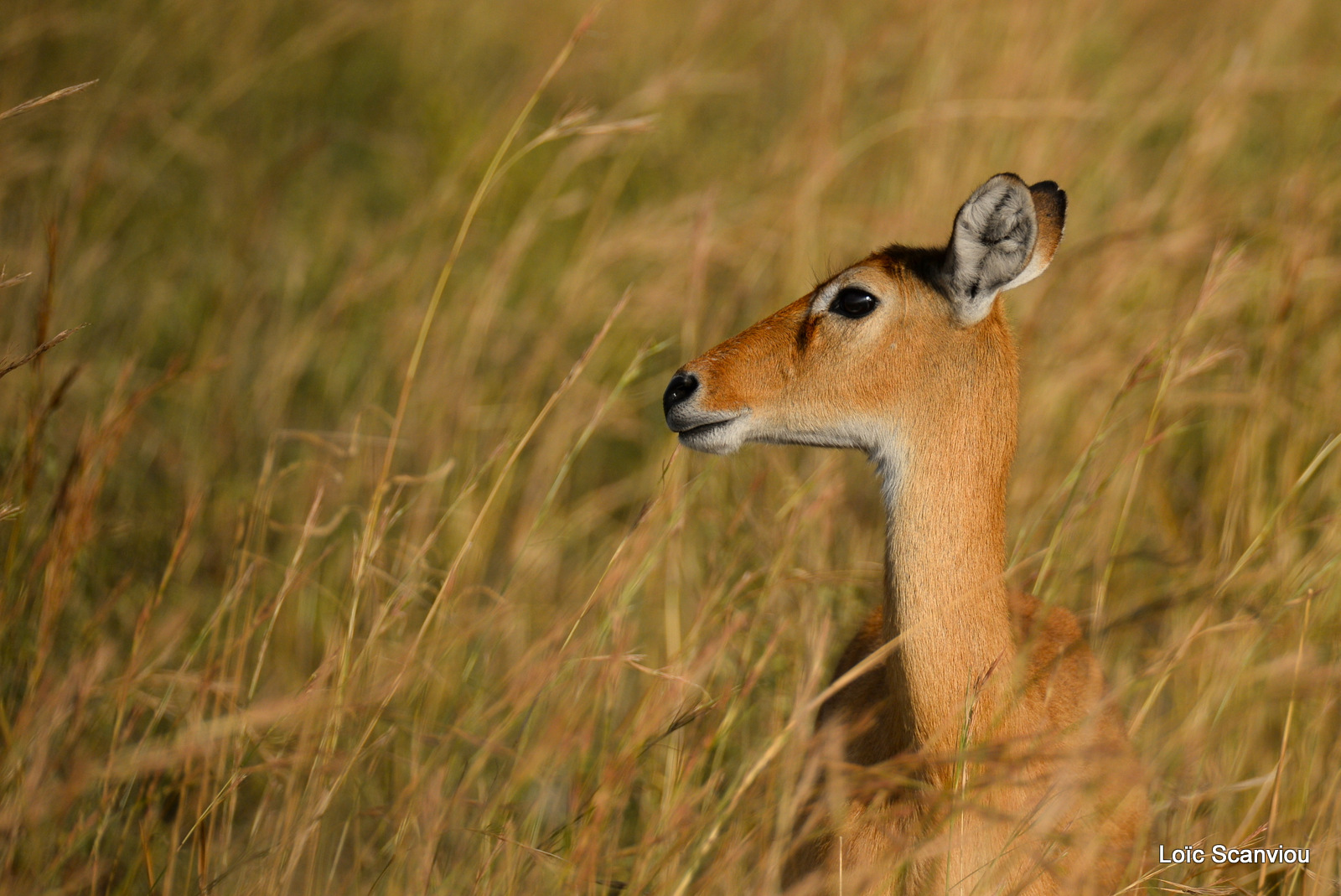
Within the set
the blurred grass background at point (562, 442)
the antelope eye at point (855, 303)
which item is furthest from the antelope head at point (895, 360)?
the blurred grass background at point (562, 442)

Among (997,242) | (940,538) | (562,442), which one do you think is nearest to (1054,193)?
(997,242)

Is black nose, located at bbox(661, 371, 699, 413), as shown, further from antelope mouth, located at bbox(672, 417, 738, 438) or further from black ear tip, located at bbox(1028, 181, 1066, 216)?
black ear tip, located at bbox(1028, 181, 1066, 216)

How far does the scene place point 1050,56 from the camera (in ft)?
17.5

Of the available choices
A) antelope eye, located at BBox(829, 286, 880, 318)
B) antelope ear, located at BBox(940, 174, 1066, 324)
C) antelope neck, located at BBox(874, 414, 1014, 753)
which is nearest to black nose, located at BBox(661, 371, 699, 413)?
antelope eye, located at BBox(829, 286, 880, 318)

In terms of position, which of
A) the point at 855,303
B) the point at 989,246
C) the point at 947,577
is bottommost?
the point at 947,577

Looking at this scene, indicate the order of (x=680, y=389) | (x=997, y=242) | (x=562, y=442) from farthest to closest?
(x=562, y=442) < (x=680, y=389) < (x=997, y=242)

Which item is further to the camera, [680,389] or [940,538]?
[680,389]

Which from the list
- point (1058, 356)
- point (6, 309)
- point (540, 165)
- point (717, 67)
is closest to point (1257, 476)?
point (1058, 356)

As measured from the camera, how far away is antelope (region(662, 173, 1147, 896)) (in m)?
2.44

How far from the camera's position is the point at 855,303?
9.34ft

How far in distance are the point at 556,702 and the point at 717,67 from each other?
4.74m

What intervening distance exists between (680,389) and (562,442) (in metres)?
1.73

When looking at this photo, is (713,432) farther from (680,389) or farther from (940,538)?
(940,538)

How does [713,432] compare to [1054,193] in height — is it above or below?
below
